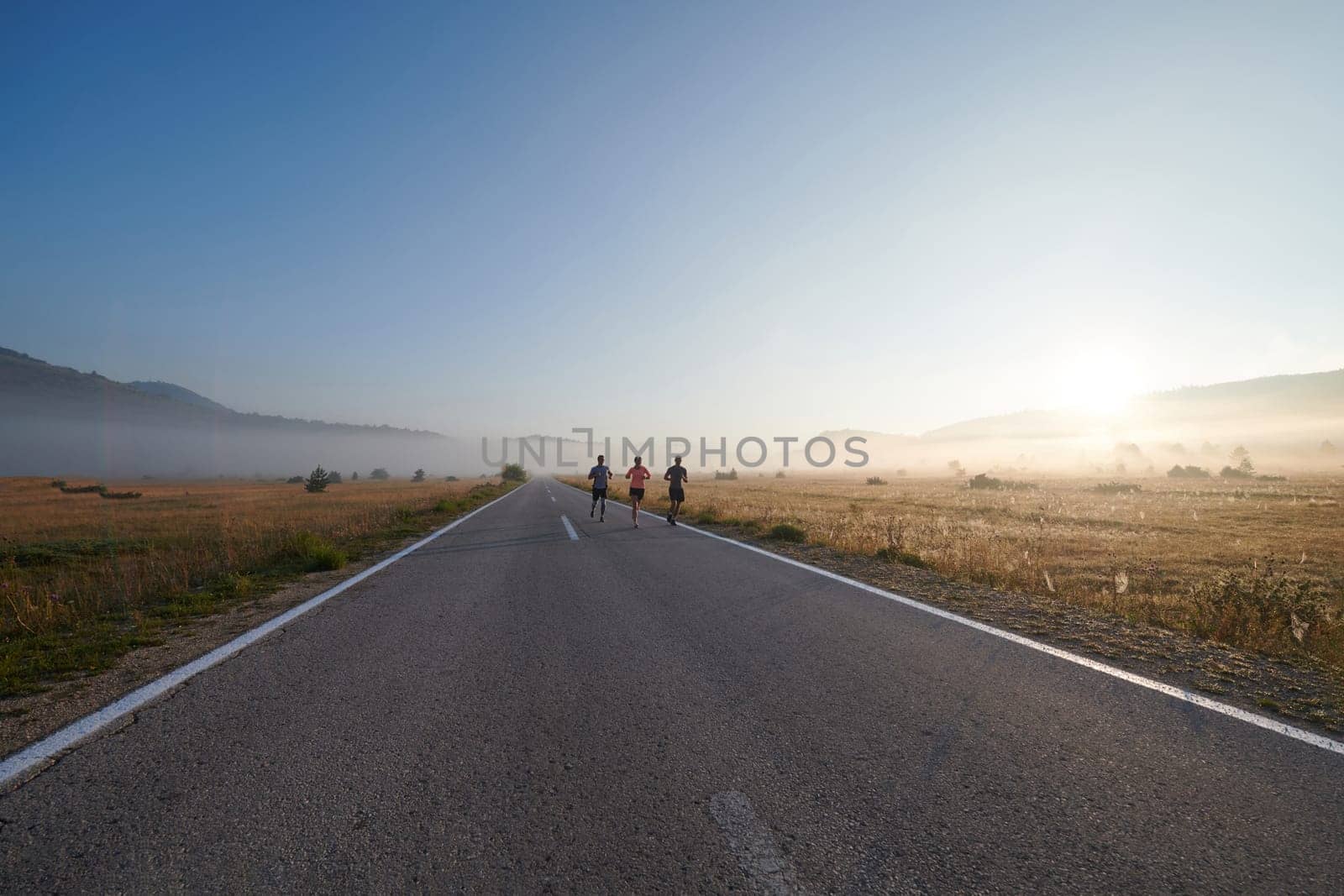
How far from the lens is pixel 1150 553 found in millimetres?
12719

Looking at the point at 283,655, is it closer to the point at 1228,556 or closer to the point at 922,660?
the point at 922,660

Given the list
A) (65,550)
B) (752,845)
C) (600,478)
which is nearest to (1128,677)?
(752,845)

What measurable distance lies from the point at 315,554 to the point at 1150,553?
17766 millimetres

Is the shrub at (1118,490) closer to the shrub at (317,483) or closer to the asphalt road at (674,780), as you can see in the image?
the asphalt road at (674,780)

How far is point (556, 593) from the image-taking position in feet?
23.8

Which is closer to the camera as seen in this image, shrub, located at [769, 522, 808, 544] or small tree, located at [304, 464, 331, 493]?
shrub, located at [769, 522, 808, 544]

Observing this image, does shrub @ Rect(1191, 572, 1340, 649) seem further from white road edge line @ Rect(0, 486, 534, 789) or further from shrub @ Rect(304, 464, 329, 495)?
shrub @ Rect(304, 464, 329, 495)

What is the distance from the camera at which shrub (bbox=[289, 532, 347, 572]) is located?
9156mm

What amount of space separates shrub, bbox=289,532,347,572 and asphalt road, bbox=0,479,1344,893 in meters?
4.81

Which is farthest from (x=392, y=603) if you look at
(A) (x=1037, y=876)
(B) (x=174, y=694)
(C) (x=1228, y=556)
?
(C) (x=1228, y=556)

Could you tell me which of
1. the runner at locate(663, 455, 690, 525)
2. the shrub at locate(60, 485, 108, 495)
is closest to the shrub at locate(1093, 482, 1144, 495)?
the runner at locate(663, 455, 690, 525)

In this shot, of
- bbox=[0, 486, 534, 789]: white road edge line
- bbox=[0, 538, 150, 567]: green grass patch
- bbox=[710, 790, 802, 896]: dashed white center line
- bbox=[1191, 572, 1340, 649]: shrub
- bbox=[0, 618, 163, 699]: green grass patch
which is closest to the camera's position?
bbox=[710, 790, 802, 896]: dashed white center line

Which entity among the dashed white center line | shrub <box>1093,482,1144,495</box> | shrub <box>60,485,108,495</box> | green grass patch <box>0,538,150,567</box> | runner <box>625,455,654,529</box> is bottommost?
shrub <box>60,485,108,495</box>

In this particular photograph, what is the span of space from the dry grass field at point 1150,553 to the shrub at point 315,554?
362 inches
